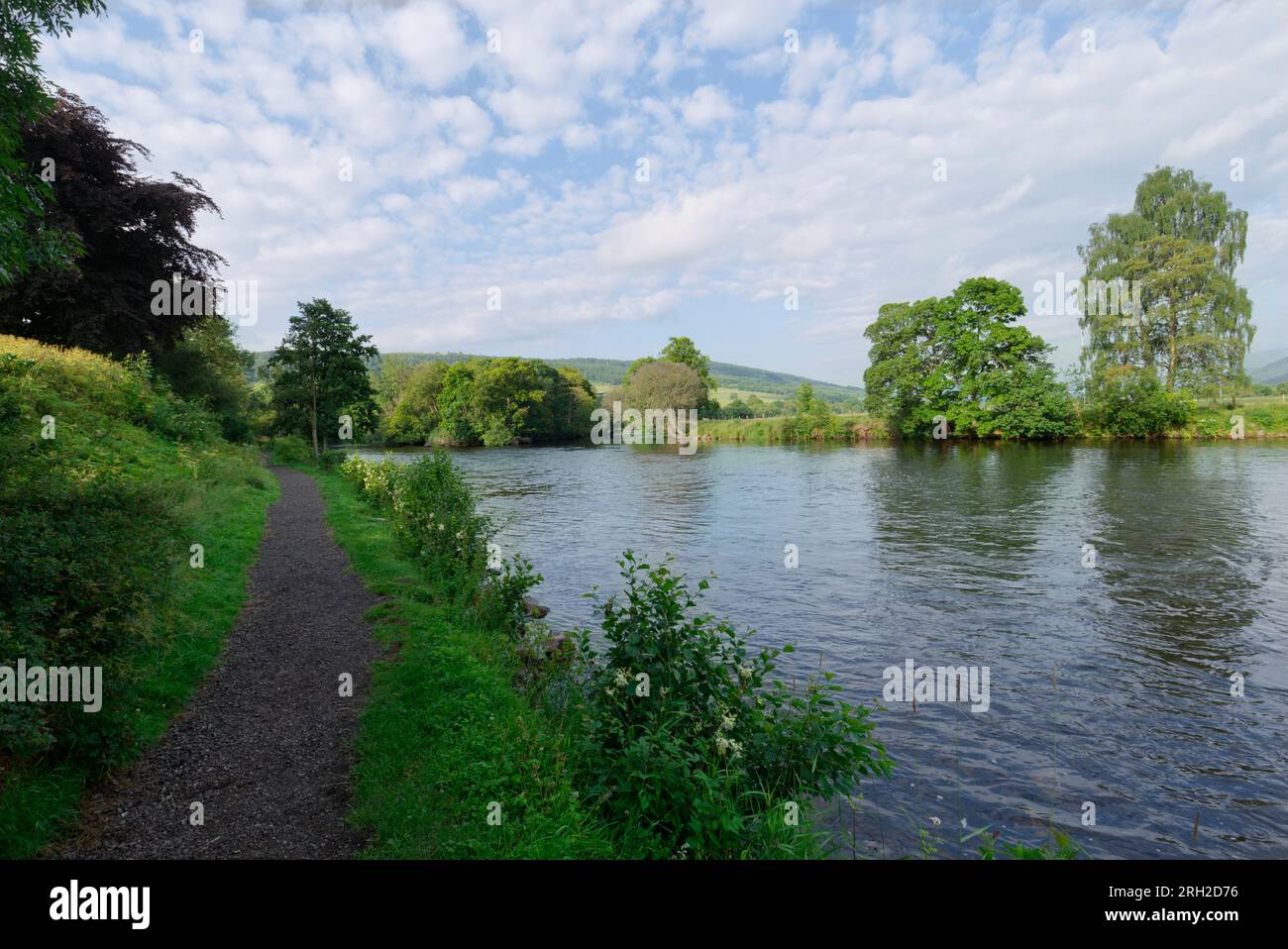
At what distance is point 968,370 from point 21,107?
196ft

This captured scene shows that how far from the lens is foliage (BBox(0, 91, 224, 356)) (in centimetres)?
2042

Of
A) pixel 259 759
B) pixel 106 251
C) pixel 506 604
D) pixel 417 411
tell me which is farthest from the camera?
pixel 417 411

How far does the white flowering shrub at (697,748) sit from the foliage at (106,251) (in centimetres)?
2325

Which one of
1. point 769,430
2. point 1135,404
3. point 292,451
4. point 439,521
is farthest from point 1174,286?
point 292,451

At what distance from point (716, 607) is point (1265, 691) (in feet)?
25.6

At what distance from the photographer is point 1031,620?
36.7 feet

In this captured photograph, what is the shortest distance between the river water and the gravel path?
415 centimetres

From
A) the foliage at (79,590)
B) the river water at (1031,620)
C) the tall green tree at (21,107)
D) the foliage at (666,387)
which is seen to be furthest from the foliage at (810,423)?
the tall green tree at (21,107)

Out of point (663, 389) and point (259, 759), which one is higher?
point (663, 389)

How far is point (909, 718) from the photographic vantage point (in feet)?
25.4

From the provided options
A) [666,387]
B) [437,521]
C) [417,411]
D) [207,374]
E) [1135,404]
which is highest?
[666,387]

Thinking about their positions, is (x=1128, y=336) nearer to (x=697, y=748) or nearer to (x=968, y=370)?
(x=968, y=370)

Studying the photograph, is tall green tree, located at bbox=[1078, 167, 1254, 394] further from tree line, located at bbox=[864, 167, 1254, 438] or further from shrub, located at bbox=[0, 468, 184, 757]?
shrub, located at bbox=[0, 468, 184, 757]
